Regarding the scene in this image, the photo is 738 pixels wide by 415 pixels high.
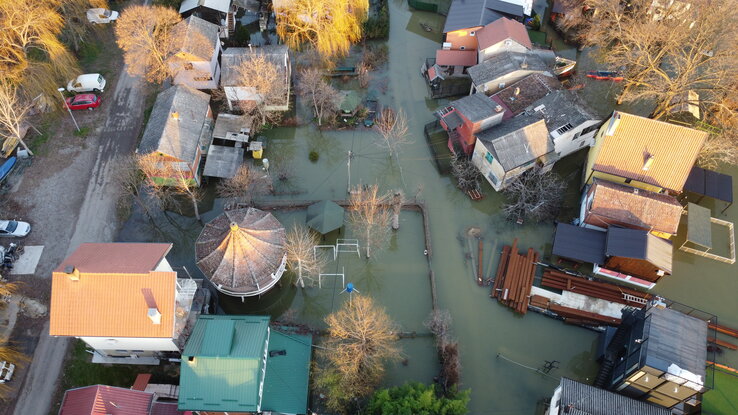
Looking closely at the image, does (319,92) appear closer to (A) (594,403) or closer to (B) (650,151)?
(B) (650,151)

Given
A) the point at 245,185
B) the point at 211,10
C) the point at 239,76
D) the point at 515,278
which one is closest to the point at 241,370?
the point at 245,185

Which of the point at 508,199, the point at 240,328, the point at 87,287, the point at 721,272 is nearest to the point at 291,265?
the point at 240,328

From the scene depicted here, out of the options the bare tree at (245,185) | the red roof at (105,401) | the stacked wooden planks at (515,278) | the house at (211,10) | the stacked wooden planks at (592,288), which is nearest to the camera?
the red roof at (105,401)

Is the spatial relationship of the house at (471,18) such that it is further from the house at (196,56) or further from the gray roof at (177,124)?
the gray roof at (177,124)

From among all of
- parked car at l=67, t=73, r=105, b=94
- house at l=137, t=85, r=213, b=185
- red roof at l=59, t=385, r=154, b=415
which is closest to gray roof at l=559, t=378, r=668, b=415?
red roof at l=59, t=385, r=154, b=415

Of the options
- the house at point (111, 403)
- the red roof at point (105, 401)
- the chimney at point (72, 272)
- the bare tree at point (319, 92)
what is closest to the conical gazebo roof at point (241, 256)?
the chimney at point (72, 272)

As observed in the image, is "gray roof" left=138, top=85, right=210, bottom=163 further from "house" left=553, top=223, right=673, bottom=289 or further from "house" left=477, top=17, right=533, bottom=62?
"house" left=553, top=223, right=673, bottom=289

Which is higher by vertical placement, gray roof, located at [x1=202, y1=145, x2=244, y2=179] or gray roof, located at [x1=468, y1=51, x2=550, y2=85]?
gray roof, located at [x1=468, y1=51, x2=550, y2=85]

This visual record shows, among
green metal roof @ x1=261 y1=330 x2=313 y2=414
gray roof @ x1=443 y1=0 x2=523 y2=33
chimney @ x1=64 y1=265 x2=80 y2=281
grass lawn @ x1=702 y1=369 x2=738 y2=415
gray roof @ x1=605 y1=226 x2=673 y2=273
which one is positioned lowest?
grass lawn @ x1=702 y1=369 x2=738 y2=415
